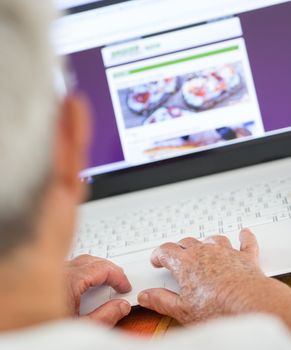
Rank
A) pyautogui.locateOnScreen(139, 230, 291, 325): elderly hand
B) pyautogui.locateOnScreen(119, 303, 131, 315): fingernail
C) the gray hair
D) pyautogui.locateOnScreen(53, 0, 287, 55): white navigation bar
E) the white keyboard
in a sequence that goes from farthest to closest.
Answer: pyautogui.locateOnScreen(53, 0, 287, 55): white navigation bar → the white keyboard → pyautogui.locateOnScreen(119, 303, 131, 315): fingernail → pyautogui.locateOnScreen(139, 230, 291, 325): elderly hand → the gray hair

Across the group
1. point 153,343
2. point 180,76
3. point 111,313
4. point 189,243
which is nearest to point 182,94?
point 180,76

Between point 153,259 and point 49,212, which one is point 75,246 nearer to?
point 153,259

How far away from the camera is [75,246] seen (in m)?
0.99

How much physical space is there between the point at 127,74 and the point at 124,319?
Result: 0.44 m

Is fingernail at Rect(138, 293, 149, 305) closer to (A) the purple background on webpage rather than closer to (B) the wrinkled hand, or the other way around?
(B) the wrinkled hand

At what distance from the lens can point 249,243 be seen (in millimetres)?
797

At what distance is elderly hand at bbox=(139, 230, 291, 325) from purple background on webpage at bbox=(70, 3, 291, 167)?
31cm

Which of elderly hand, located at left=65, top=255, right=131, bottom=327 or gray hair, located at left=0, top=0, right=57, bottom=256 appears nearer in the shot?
gray hair, located at left=0, top=0, right=57, bottom=256

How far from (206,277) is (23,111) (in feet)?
1.34

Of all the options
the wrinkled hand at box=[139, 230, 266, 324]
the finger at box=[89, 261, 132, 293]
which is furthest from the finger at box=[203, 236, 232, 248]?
the finger at box=[89, 261, 132, 293]

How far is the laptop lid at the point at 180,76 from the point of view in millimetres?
1031

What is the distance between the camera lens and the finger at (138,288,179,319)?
2.36ft

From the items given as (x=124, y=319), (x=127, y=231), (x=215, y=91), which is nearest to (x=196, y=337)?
(x=124, y=319)

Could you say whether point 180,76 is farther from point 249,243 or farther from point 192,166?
point 249,243
